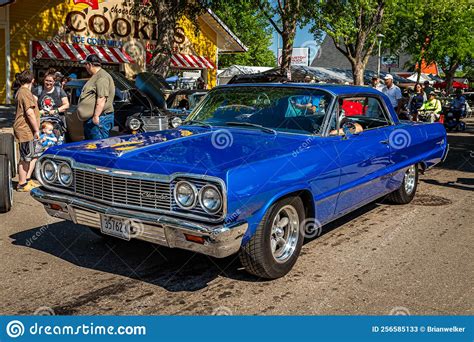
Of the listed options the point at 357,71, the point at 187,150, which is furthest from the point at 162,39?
the point at 357,71

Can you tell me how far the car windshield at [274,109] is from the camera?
493 cm

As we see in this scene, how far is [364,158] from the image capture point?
5156 mm

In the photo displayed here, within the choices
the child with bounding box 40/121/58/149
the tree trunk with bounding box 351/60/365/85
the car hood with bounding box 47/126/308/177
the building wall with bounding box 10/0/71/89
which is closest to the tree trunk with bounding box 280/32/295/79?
the tree trunk with bounding box 351/60/365/85

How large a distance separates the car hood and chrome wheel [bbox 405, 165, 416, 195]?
2692 mm

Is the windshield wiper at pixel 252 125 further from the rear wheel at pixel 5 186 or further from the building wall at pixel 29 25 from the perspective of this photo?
the building wall at pixel 29 25

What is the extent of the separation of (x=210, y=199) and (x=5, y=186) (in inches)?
143

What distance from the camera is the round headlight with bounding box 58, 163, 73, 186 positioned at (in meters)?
4.30

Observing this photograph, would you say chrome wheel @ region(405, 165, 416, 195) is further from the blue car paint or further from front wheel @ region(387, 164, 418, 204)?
the blue car paint

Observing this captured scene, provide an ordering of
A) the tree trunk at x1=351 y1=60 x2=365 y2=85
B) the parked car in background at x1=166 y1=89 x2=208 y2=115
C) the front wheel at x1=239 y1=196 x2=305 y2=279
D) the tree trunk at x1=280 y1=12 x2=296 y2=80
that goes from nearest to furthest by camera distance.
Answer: the front wheel at x1=239 y1=196 x2=305 y2=279
the parked car in background at x1=166 y1=89 x2=208 y2=115
the tree trunk at x1=280 y1=12 x2=296 y2=80
the tree trunk at x1=351 y1=60 x2=365 y2=85

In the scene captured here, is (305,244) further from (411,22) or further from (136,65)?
(411,22)

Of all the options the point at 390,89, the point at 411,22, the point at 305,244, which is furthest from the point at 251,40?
the point at 305,244

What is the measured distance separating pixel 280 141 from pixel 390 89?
8.78 m

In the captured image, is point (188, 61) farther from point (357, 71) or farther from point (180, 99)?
point (180, 99)

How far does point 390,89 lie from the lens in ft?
40.7
